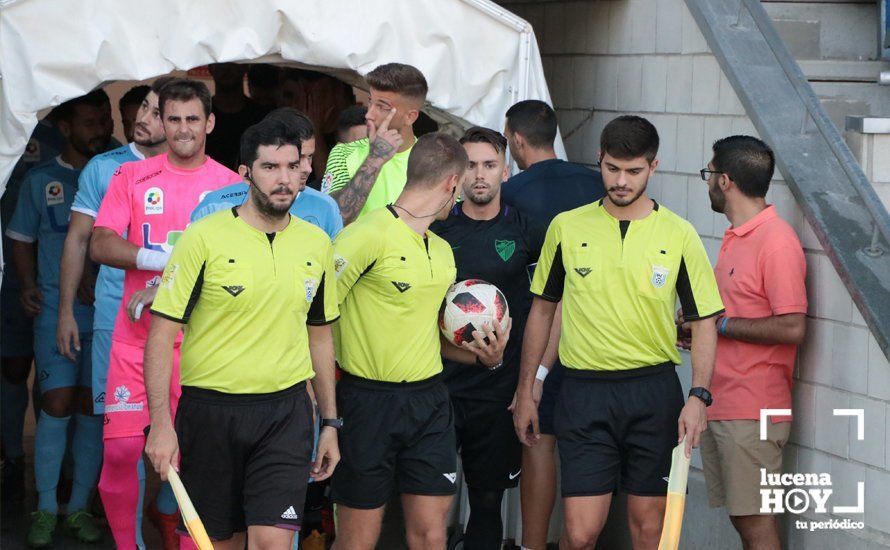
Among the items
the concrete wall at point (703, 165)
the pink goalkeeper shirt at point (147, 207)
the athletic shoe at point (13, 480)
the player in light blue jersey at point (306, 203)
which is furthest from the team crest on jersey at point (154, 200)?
the concrete wall at point (703, 165)

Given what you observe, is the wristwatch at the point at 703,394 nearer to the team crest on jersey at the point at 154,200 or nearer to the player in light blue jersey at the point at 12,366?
the team crest on jersey at the point at 154,200

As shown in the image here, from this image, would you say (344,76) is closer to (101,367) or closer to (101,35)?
(101,35)

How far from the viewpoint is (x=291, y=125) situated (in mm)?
5660

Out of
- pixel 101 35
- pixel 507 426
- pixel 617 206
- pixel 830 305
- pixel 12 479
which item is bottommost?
pixel 12 479

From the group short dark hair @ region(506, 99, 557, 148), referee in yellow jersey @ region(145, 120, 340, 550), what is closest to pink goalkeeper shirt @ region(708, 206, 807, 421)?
short dark hair @ region(506, 99, 557, 148)

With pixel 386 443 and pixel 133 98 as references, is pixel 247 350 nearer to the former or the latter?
pixel 386 443

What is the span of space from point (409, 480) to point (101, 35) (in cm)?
257

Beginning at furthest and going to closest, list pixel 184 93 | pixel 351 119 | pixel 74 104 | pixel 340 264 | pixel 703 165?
pixel 351 119
pixel 74 104
pixel 703 165
pixel 184 93
pixel 340 264

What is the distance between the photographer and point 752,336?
6.10m

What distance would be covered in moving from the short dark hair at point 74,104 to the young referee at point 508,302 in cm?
263

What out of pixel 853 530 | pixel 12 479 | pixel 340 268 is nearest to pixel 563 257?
pixel 340 268

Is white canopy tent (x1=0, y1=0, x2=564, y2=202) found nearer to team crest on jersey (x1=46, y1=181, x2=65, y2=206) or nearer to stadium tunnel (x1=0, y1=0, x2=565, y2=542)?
stadium tunnel (x1=0, y1=0, x2=565, y2=542)

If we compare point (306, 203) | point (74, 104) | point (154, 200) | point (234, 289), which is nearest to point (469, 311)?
point (306, 203)

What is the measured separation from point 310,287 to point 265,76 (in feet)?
16.2
